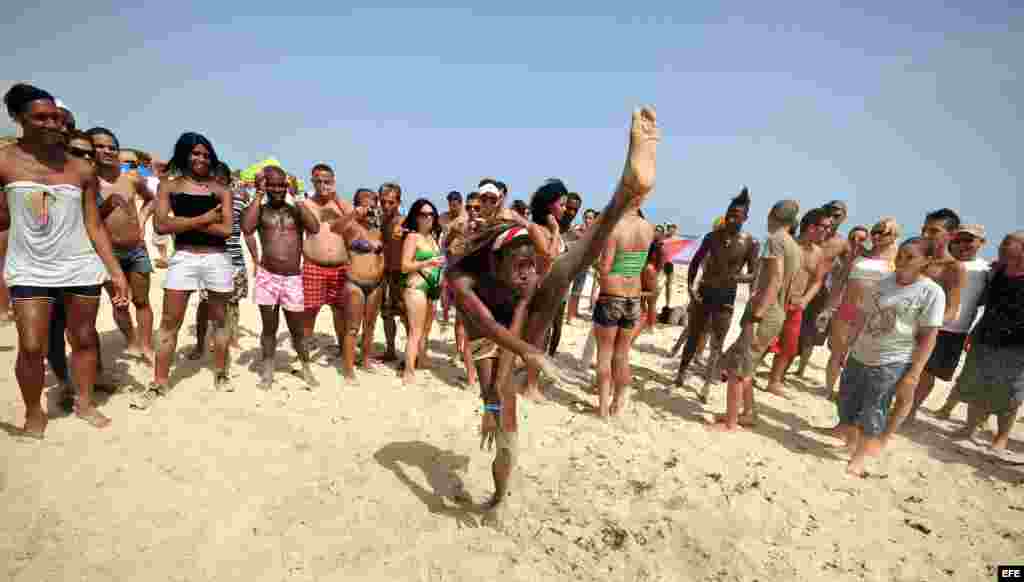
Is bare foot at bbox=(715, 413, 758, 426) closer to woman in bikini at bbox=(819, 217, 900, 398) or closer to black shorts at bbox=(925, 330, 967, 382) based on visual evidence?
woman in bikini at bbox=(819, 217, 900, 398)

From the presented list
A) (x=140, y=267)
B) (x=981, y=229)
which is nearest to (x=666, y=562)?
(x=981, y=229)

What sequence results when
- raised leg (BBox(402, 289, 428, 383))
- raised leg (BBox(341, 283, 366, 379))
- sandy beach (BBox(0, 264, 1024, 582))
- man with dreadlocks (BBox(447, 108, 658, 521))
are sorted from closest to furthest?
man with dreadlocks (BBox(447, 108, 658, 521)) → sandy beach (BBox(0, 264, 1024, 582)) → raised leg (BBox(341, 283, 366, 379)) → raised leg (BBox(402, 289, 428, 383))

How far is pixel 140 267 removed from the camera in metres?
4.95

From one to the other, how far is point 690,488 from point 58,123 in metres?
5.71

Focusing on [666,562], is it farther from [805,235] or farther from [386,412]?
[805,235]

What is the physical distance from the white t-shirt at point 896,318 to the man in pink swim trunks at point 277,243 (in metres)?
5.84

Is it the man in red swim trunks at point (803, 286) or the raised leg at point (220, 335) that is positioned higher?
the man in red swim trunks at point (803, 286)

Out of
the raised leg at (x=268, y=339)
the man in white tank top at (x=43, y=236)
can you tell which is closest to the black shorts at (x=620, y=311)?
the raised leg at (x=268, y=339)

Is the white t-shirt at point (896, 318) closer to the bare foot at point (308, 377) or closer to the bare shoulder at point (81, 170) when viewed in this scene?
the bare foot at point (308, 377)

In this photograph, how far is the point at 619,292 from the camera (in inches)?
193

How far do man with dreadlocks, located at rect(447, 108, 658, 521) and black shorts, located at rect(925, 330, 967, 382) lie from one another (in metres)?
5.55

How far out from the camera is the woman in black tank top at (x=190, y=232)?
13.5 ft

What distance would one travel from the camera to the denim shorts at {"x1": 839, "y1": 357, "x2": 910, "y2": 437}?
4148 millimetres

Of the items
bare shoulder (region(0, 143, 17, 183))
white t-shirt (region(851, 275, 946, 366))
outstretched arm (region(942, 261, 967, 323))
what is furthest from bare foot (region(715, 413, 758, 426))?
bare shoulder (region(0, 143, 17, 183))
